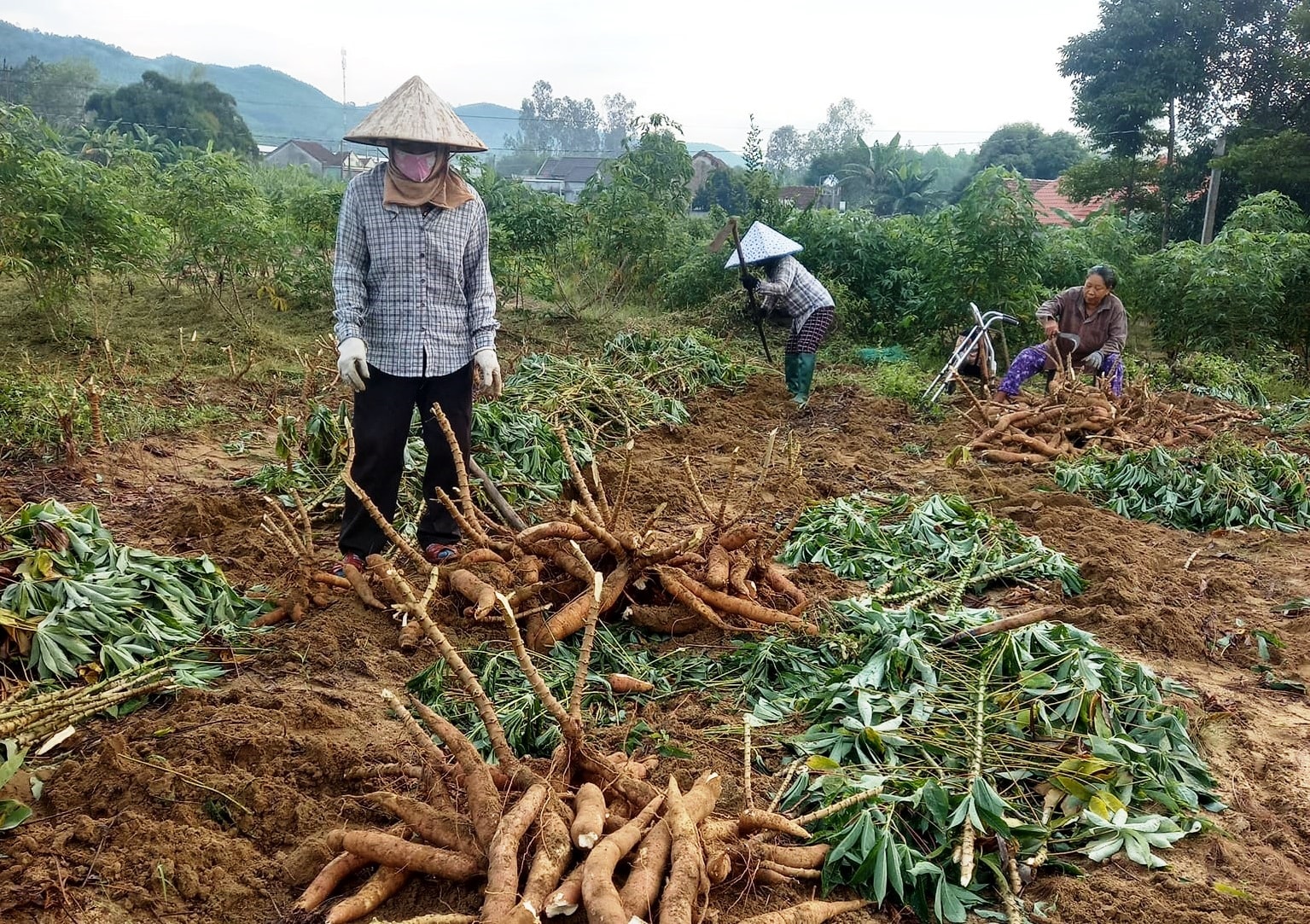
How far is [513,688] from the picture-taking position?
289 centimetres

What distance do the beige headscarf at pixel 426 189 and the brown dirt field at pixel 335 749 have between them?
1.55 m

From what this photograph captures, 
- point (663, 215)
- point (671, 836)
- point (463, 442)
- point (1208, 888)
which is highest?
point (663, 215)

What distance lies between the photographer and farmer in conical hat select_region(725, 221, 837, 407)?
8.19 meters

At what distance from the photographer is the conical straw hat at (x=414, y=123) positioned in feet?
11.0

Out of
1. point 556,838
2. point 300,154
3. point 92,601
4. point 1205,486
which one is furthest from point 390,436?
point 300,154

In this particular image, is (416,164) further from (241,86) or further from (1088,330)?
(241,86)

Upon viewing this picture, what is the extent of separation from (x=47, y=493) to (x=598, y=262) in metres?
8.66

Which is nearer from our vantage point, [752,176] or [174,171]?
[174,171]

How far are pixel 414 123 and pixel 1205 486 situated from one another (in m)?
4.77

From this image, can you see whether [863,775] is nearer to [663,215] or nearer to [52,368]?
[52,368]

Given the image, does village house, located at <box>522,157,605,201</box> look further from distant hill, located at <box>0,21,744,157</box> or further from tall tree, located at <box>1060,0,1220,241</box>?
distant hill, located at <box>0,21,744,157</box>

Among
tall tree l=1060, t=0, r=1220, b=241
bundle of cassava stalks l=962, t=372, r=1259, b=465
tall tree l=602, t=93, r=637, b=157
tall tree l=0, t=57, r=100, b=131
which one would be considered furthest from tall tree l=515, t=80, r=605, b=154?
bundle of cassava stalks l=962, t=372, r=1259, b=465

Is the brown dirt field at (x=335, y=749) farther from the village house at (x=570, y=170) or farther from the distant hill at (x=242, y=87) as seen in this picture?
the distant hill at (x=242, y=87)

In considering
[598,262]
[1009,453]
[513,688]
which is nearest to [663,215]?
[598,262]
